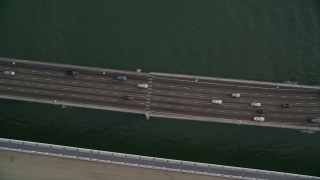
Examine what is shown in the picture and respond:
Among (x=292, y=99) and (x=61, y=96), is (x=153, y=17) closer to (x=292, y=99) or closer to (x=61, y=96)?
(x=61, y=96)

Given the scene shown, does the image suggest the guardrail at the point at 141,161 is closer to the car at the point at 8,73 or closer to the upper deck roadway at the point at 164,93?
the upper deck roadway at the point at 164,93

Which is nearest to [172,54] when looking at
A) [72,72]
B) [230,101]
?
[230,101]

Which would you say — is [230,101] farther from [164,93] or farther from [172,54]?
[172,54]

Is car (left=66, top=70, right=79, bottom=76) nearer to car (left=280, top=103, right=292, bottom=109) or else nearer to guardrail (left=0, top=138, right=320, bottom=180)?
guardrail (left=0, top=138, right=320, bottom=180)

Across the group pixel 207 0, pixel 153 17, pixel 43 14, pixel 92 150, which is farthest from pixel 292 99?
pixel 43 14

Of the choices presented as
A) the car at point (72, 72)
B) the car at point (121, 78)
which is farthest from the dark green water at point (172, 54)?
the car at point (72, 72)
